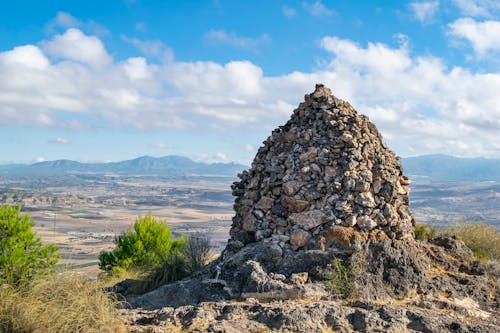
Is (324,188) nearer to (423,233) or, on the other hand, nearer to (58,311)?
(423,233)

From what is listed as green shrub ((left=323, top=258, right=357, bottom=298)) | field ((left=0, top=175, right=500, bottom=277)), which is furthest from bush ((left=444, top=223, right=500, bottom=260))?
field ((left=0, top=175, right=500, bottom=277))

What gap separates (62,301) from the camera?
7910 mm

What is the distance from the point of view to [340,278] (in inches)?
372

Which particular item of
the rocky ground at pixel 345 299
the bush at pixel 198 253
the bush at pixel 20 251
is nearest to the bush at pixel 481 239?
the rocky ground at pixel 345 299

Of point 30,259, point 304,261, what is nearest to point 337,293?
point 304,261

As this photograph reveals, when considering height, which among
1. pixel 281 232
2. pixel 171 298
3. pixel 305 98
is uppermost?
pixel 305 98

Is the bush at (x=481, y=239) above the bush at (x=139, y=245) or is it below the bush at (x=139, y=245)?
above

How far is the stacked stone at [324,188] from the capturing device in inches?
409

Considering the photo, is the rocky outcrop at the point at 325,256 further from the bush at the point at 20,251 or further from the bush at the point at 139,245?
the bush at the point at 139,245

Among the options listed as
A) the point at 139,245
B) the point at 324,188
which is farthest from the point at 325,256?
the point at 139,245

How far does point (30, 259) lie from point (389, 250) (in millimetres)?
8597

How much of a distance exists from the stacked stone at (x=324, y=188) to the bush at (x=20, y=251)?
4.78 meters

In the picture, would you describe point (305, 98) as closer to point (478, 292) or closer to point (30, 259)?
point (478, 292)

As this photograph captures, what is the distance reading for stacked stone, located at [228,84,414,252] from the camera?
10383 mm
